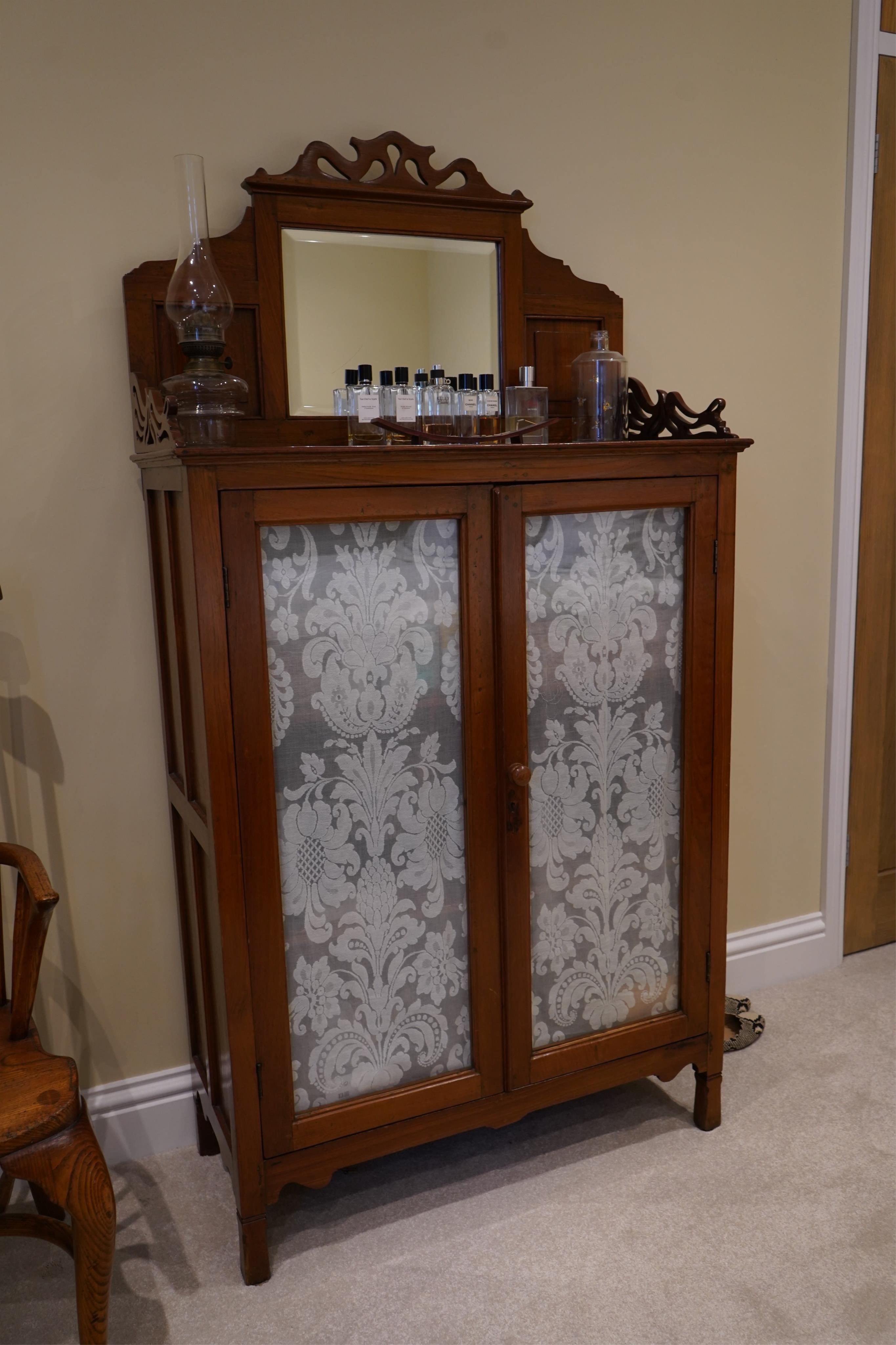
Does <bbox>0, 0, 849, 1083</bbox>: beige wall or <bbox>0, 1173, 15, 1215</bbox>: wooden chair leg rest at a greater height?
<bbox>0, 0, 849, 1083</bbox>: beige wall

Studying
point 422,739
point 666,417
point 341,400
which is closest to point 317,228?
point 341,400

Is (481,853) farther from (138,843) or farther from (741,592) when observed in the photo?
(741,592)

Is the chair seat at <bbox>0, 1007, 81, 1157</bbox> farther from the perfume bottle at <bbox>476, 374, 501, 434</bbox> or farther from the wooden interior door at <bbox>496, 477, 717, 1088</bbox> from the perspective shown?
the perfume bottle at <bbox>476, 374, 501, 434</bbox>

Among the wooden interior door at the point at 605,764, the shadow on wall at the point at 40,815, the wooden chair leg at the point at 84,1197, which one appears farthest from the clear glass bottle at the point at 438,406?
the wooden chair leg at the point at 84,1197

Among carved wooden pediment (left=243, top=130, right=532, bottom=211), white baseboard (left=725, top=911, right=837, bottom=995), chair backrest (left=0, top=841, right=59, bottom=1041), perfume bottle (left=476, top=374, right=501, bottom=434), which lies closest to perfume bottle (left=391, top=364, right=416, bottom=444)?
perfume bottle (left=476, top=374, right=501, bottom=434)

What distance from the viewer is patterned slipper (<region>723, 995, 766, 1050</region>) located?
2391 mm

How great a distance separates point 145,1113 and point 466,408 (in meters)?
1.54

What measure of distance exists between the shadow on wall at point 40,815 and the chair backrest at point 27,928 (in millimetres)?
355

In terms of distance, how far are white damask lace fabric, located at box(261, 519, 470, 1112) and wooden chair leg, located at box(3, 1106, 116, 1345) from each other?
15.8 inches

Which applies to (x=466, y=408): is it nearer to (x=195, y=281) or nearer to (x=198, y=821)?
(x=195, y=281)

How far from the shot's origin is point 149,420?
1.72 m

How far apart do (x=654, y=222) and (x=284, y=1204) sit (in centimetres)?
217

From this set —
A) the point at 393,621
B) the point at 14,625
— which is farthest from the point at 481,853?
the point at 14,625

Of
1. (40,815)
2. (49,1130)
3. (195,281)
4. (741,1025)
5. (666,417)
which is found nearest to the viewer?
(49,1130)
